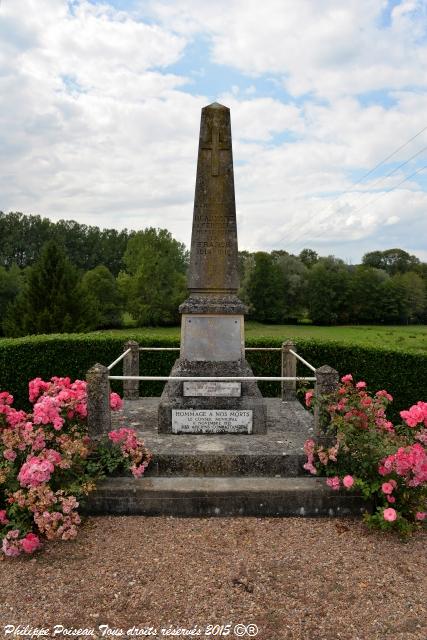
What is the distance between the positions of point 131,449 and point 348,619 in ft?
8.52

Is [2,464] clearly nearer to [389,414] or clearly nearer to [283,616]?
[283,616]

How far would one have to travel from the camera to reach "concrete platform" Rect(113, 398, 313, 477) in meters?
5.10

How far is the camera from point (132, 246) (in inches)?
1636

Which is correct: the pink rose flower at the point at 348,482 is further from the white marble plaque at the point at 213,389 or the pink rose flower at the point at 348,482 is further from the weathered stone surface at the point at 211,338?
the weathered stone surface at the point at 211,338

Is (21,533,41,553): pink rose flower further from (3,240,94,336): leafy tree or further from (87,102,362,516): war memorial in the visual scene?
(3,240,94,336): leafy tree

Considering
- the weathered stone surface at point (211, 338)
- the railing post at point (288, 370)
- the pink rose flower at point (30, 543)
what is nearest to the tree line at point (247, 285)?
the railing post at point (288, 370)

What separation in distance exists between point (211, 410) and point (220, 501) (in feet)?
4.66

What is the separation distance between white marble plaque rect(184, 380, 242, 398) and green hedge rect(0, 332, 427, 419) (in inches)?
160

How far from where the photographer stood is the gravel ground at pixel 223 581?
3.09 meters

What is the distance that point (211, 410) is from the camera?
592 centimetres

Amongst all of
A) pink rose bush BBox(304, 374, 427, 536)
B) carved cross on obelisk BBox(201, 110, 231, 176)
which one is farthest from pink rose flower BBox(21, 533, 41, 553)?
carved cross on obelisk BBox(201, 110, 231, 176)

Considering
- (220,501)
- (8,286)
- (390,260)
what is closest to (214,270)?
(220,501)

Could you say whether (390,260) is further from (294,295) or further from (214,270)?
(214,270)

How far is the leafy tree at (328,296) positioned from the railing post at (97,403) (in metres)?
42.7
